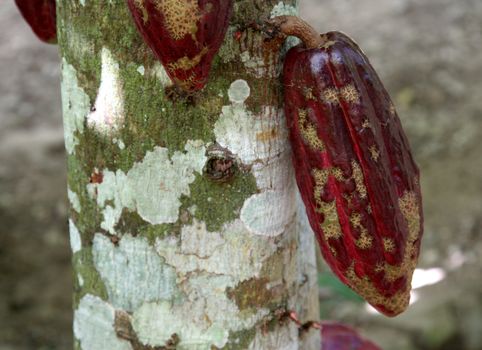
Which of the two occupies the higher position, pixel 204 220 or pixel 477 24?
pixel 477 24

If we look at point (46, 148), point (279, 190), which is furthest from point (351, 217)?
point (46, 148)

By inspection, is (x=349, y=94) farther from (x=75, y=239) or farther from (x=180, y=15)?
(x=75, y=239)

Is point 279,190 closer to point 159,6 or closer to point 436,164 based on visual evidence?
point 159,6

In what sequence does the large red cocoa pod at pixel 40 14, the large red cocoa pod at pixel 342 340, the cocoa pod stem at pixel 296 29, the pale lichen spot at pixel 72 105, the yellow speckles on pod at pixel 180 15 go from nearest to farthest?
the yellow speckles on pod at pixel 180 15
the cocoa pod stem at pixel 296 29
the pale lichen spot at pixel 72 105
the large red cocoa pod at pixel 40 14
the large red cocoa pod at pixel 342 340

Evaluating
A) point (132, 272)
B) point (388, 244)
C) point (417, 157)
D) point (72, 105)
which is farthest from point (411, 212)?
point (417, 157)

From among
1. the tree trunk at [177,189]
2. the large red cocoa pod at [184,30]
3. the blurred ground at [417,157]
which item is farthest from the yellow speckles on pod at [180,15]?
the blurred ground at [417,157]

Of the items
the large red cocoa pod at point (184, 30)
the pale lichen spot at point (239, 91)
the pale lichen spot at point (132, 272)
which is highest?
the pale lichen spot at point (239, 91)

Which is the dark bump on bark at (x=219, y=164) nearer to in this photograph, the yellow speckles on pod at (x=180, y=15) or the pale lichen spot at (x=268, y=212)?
the pale lichen spot at (x=268, y=212)

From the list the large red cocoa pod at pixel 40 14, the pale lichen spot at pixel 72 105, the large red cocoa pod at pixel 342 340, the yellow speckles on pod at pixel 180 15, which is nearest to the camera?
the yellow speckles on pod at pixel 180 15
